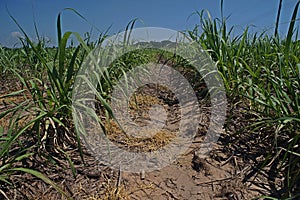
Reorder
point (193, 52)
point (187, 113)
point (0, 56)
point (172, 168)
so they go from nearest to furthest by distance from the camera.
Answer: point (172, 168)
point (187, 113)
point (193, 52)
point (0, 56)

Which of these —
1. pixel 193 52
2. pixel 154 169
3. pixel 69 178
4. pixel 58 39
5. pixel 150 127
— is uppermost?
pixel 193 52

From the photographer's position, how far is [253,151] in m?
1.17

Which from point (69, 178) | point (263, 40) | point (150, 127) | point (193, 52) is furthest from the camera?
point (263, 40)

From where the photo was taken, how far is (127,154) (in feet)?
3.82

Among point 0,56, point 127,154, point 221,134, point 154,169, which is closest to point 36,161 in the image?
point 127,154

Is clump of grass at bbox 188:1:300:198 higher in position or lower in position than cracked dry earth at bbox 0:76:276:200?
higher

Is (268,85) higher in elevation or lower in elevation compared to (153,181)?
higher

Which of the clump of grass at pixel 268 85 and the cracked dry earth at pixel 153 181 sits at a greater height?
the clump of grass at pixel 268 85

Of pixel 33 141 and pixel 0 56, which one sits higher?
pixel 0 56

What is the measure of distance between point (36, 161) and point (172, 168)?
0.57 metres

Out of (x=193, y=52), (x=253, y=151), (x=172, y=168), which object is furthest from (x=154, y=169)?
(x=193, y=52)

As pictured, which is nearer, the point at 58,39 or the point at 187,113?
the point at 58,39

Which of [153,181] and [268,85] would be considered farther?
[268,85]

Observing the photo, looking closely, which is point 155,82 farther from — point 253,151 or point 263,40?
point 253,151
